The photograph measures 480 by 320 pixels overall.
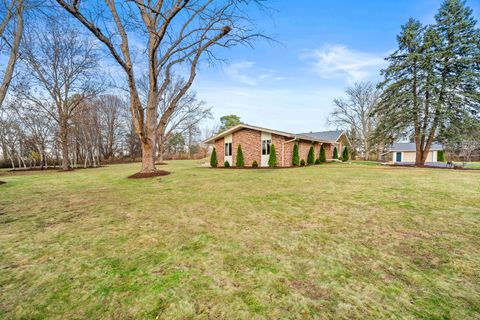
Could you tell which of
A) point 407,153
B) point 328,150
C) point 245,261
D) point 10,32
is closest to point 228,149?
point 328,150

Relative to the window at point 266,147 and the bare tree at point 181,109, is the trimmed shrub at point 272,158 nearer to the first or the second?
the window at point 266,147

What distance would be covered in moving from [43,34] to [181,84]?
12.6 m

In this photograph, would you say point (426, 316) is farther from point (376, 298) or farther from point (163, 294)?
point (163, 294)

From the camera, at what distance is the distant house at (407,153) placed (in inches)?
1085

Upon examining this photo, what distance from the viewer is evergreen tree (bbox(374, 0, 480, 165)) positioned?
13320 millimetres

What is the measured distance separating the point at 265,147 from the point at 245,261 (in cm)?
1340

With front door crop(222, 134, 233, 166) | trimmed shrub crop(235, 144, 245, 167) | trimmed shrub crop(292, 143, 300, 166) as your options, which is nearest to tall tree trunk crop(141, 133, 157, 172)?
trimmed shrub crop(235, 144, 245, 167)

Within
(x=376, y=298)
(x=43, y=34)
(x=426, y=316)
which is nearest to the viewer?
(x=426, y=316)

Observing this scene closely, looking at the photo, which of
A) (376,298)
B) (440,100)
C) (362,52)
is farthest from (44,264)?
(440,100)

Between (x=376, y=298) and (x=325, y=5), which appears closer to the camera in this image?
(x=376, y=298)

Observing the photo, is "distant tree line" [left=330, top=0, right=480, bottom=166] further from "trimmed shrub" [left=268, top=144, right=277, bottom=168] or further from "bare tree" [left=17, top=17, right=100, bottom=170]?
"bare tree" [left=17, top=17, right=100, bottom=170]

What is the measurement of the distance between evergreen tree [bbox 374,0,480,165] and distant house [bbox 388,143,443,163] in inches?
675

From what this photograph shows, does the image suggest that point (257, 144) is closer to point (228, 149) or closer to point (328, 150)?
point (228, 149)

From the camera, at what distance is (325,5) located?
8469 mm
